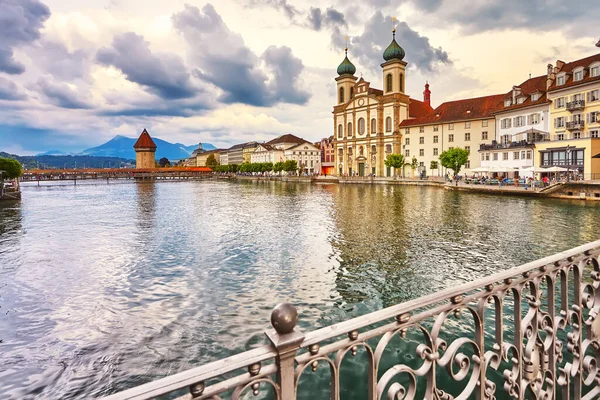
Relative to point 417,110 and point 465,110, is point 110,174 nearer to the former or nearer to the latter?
point 417,110

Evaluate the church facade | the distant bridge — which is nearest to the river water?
the church facade

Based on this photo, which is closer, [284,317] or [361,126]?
→ [284,317]

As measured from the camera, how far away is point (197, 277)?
1176cm

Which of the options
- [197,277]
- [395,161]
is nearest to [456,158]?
[395,161]

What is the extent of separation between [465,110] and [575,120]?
1069 inches

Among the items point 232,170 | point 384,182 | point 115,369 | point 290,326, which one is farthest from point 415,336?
point 232,170

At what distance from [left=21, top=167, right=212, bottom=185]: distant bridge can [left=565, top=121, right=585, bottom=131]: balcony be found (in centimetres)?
10443

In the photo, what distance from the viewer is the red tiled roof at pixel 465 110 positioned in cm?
6632

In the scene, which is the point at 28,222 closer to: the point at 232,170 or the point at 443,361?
the point at 443,361

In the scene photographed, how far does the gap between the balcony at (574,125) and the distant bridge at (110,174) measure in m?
104

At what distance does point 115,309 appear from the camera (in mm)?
9391

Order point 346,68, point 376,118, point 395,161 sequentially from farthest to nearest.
Result: 1. point 346,68
2. point 376,118
3. point 395,161

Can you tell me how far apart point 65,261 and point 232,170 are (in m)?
157

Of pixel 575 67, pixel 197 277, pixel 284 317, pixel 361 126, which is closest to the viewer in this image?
pixel 284 317
